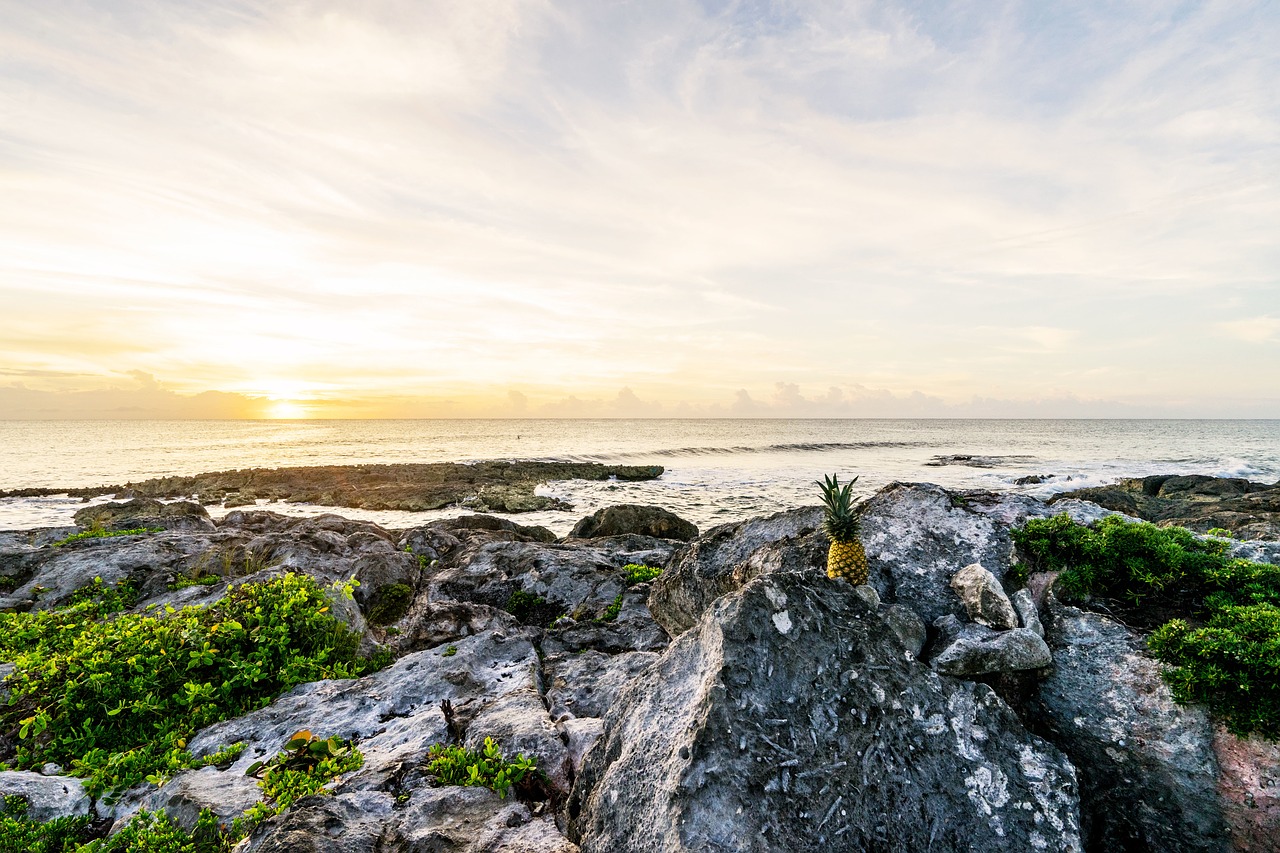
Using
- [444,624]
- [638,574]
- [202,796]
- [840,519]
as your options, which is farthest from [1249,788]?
[444,624]

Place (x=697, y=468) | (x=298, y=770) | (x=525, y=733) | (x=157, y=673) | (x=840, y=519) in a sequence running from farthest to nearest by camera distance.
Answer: (x=697, y=468) → (x=157, y=673) → (x=840, y=519) → (x=525, y=733) → (x=298, y=770)

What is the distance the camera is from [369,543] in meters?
15.3

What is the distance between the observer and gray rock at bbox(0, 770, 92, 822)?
208 inches

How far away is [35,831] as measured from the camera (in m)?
5.04

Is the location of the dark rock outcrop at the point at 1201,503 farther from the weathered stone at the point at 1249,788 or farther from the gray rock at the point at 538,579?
the gray rock at the point at 538,579

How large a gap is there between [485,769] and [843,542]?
4208mm

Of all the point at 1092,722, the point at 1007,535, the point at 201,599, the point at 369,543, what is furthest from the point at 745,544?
the point at 369,543

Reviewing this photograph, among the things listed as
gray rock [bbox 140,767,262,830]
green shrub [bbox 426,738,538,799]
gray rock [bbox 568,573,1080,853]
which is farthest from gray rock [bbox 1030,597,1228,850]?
gray rock [bbox 140,767,262,830]

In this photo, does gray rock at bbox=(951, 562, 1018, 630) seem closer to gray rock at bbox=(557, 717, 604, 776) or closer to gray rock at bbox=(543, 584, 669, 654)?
gray rock at bbox=(557, 717, 604, 776)

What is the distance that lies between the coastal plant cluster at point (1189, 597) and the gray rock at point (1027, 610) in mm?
741

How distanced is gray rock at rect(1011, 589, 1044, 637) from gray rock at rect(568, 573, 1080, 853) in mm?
1263

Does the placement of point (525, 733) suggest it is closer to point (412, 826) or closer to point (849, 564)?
point (412, 826)

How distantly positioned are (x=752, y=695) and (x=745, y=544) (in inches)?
201

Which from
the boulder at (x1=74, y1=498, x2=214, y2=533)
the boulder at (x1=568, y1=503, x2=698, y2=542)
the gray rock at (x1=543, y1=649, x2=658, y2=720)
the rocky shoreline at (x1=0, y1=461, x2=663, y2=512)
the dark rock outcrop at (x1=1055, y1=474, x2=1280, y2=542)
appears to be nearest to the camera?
the gray rock at (x1=543, y1=649, x2=658, y2=720)
